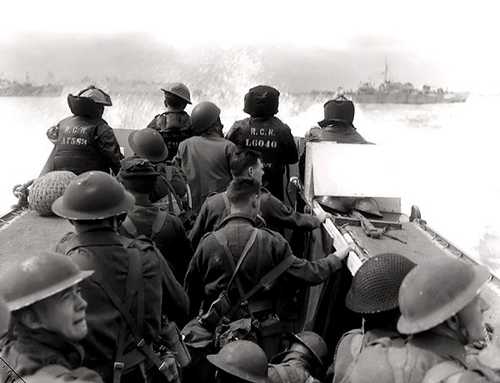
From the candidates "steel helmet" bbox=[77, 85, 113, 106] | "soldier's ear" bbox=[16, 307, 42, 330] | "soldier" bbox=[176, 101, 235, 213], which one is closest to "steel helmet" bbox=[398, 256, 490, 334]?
"soldier's ear" bbox=[16, 307, 42, 330]

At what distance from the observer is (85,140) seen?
636 centimetres

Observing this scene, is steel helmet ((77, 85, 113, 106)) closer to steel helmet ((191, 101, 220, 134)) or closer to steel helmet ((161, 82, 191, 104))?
steel helmet ((161, 82, 191, 104))

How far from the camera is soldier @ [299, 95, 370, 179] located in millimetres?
6929

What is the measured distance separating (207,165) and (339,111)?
5.43 feet

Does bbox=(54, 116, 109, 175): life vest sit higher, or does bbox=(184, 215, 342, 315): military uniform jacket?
bbox=(54, 116, 109, 175): life vest

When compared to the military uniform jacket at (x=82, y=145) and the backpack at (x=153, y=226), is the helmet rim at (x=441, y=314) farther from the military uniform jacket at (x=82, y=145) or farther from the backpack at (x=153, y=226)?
the military uniform jacket at (x=82, y=145)

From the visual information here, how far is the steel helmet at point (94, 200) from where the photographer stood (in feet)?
11.1

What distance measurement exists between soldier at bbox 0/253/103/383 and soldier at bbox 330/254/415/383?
1.15 m

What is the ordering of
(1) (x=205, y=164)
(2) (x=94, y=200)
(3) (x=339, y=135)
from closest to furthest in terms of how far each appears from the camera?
(2) (x=94, y=200), (1) (x=205, y=164), (3) (x=339, y=135)

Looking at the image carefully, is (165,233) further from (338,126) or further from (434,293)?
(338,126)

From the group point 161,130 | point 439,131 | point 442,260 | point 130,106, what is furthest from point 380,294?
point 439,131

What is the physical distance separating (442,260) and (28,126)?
717 inches

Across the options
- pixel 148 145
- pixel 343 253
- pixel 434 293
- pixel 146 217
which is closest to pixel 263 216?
pixel 343 253

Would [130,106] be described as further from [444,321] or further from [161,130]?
[444,321]
